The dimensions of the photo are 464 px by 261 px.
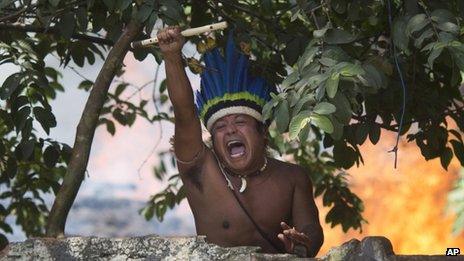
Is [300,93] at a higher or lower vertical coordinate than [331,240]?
lower

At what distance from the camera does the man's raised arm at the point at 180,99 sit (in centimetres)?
463

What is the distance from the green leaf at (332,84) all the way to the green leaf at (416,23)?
1.94ft

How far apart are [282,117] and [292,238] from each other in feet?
1.57

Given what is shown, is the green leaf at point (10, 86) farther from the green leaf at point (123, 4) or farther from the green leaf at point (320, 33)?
the green leaf at point (320, 33)

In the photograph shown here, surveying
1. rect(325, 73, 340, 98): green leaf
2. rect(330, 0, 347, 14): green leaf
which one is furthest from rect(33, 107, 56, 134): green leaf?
rect(325, 73, 340, 98): green leaf

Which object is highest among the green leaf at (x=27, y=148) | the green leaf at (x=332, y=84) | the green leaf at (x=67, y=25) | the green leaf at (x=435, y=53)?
the green leaf at (x=67, y=25)

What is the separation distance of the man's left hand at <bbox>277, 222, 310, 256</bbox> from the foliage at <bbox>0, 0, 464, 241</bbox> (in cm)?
35

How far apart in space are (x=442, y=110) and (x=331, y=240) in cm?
1036

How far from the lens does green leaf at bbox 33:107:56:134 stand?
546 cm

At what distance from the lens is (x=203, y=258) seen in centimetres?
414

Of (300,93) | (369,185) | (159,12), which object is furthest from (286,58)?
(369,185)

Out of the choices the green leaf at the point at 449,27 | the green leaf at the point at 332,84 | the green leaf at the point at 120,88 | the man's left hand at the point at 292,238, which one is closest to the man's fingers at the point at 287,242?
the man's left hand at the point at 292,238

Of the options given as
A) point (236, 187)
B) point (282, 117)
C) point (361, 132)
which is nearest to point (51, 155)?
point (236, 187)

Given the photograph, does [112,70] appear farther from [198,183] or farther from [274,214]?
[274,214]
